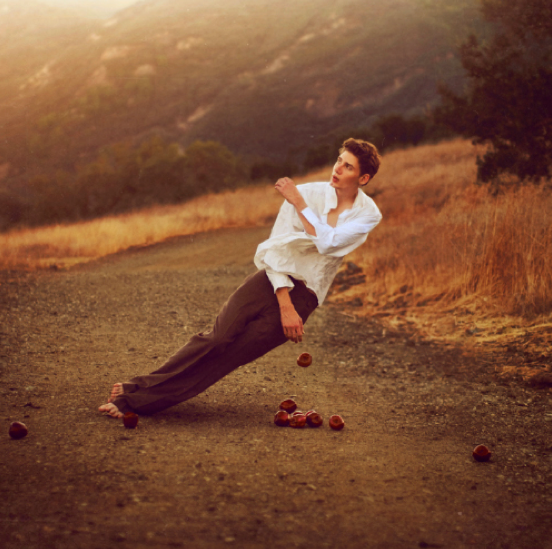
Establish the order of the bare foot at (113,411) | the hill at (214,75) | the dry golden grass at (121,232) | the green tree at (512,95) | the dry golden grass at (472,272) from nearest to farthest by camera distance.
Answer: the bare foot at (113,411) < the dry golden grass at (472,272) < the green tree at (512,95) < the dry golden grass at (121,232) < the hill at (214,75)

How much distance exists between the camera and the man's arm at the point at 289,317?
326cm

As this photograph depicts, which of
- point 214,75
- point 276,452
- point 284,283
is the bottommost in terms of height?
point 276,452

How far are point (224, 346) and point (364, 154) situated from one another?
4.66 ft

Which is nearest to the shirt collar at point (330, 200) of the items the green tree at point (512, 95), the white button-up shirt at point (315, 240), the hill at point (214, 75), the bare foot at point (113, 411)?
the white button-up shirt at point (315, 240)

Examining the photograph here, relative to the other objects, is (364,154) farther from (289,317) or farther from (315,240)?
(289,317)

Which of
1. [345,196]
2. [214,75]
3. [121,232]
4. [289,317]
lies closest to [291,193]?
[345,196]

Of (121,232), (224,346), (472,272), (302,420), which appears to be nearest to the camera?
(224,346)

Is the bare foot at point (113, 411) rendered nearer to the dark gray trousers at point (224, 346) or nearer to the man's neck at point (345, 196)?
the dark gray trousers at point (224, 346)

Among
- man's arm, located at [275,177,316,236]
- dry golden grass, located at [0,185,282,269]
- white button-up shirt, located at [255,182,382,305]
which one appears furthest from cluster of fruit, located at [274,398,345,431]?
dry golden grass, located at [0,185,282,269]

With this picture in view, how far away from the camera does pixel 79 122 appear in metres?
57.2

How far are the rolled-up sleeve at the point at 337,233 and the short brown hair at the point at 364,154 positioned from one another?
0.90 ft

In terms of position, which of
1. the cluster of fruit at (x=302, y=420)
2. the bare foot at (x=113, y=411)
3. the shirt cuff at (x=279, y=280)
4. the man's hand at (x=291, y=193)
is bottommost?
the cluster of fruit at (x=302, y=420)

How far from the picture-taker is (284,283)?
3.27 meters

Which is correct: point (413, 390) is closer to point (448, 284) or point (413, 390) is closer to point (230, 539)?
point (448, 284)
